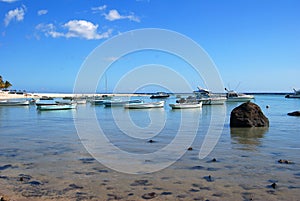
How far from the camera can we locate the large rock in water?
25.5 meters

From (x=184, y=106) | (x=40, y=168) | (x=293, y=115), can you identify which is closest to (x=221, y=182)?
(x=40, y=168)

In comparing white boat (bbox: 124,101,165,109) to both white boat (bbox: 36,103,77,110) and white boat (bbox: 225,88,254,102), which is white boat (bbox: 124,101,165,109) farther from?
white boat (bbox: 225,88,254,102)

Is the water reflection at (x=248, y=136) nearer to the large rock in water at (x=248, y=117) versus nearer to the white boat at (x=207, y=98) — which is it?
the large rock in water at (x=248, y=117)

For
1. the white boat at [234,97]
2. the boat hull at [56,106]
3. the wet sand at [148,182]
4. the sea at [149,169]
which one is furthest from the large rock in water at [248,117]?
the white boat at [234,97]

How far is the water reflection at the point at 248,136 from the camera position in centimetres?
1756

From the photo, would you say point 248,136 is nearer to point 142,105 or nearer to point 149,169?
point 149,169

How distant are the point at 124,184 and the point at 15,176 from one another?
152 inches

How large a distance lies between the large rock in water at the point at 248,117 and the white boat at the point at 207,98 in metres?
47.3

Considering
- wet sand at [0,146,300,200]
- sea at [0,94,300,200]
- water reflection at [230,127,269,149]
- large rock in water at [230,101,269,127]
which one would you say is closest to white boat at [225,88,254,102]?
large rock in water at [230,101,269,127]

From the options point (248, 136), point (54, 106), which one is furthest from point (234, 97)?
point (248, 136)

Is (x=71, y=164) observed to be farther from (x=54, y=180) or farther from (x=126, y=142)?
(x=126, y=142)

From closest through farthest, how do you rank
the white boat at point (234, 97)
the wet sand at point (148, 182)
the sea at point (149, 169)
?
the wet sand at point (148, 182)
the sea at point (149, 169)
the white boat at point (234, 97)

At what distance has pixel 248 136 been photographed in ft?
68.4

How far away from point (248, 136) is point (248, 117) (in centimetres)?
515
